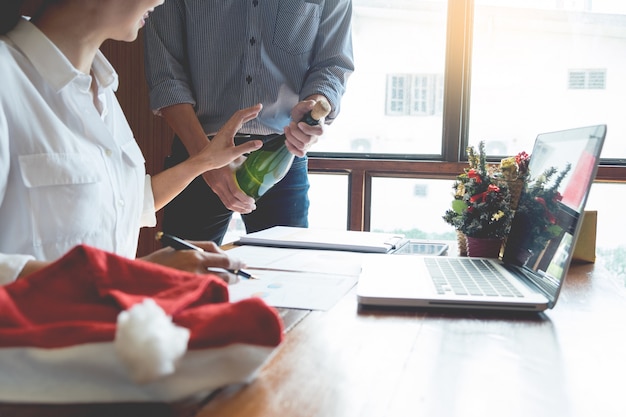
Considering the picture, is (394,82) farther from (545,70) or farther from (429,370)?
(429,370)

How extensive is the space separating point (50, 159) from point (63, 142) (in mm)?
52

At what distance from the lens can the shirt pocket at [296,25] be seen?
1990 millimetres

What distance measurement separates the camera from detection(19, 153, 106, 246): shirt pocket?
1.08 meters

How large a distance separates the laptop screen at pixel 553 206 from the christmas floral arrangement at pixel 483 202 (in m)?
0.07

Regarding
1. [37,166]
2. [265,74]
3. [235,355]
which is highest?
[265,74]

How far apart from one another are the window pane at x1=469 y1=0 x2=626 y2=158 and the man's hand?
1.92 m

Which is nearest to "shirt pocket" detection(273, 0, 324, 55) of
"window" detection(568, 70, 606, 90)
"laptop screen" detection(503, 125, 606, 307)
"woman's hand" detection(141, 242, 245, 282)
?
"laptop screen" detection(503, 125, 606, 307)

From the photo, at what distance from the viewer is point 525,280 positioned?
117 cm

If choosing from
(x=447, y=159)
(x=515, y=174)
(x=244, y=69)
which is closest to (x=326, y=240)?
(x=515, y=174)

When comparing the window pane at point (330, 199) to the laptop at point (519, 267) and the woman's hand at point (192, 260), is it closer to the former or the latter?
the laptop at point (519, 267)

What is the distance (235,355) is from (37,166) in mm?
686

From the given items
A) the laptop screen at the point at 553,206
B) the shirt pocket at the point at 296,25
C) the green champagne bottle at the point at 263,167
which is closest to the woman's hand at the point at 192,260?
the laptop screen at the point at 553,206

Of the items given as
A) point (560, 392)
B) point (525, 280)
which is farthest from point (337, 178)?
point (560, 392)

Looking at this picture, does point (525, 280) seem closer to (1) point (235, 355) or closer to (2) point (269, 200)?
(1) point (235, 355)
